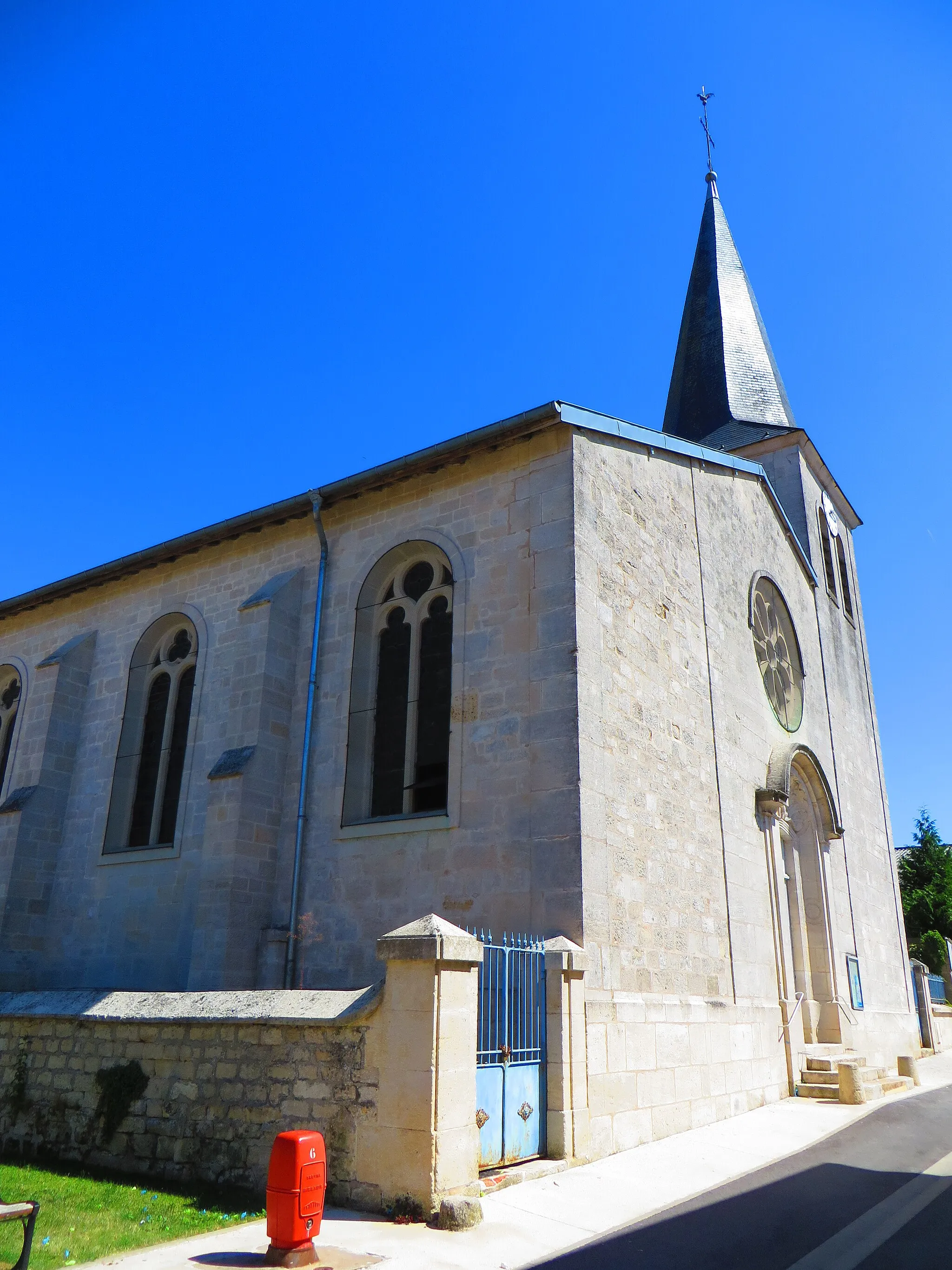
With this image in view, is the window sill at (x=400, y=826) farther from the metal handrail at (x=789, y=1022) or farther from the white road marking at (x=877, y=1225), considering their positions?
the metal handrail at (x=789, y=1022)

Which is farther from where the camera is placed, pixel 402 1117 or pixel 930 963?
pixel 930 963

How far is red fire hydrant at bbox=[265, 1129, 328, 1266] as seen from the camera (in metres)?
5.09

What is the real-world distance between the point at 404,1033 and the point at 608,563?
19.0 feet

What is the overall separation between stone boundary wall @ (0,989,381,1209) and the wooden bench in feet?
7.45

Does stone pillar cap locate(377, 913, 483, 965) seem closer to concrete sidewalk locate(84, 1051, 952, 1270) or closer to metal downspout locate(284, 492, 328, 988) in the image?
concrete sidewalk locate(84, 1051, 952, 1270)

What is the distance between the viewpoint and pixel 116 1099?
7.74 metres

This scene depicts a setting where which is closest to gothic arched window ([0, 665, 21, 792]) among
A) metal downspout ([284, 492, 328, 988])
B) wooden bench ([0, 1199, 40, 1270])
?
metal downspout ([284, 492, 328, 988])

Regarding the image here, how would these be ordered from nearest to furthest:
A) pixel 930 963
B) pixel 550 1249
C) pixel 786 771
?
pixel 550 1249
pixel 786 771
pixel 930 963

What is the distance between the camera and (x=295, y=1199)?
514 cm

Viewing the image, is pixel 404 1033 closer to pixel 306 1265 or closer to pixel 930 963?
pixel 306 1265

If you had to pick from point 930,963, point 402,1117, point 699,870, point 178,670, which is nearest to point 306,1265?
point 402,1117

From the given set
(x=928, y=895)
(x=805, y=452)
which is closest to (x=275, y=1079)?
(x=805, y=452)

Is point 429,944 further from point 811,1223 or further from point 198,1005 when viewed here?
point 811,1223

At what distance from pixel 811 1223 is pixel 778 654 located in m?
10.6
